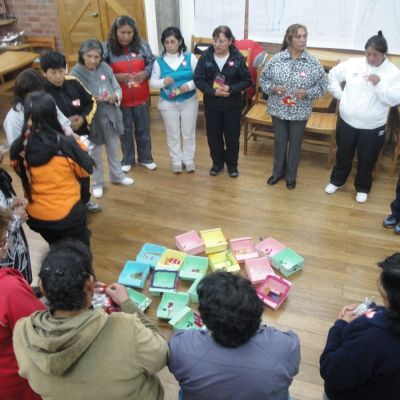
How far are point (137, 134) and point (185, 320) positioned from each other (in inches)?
81.6

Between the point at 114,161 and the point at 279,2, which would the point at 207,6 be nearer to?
the point at 279,2

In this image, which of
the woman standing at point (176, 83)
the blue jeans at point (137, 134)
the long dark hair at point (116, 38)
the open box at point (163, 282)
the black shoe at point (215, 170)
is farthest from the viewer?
the black shoe at point (215, 170)

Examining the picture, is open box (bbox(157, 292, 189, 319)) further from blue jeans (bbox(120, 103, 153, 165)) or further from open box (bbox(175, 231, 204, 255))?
blue jeans (bbox(120, 103, 153, 165))

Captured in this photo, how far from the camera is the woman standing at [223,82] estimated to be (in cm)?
338

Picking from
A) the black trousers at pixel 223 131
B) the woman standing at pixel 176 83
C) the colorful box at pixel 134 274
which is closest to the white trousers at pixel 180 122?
→ the woman standing at pixel 176 83

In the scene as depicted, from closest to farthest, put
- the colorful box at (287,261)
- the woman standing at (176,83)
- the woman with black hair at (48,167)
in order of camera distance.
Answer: the woman with black hair at (48,167) < the colorful box at (287,261) < the woman standing at (176,83)

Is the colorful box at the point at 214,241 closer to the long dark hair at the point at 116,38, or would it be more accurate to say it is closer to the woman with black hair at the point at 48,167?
the woman with black hair at the point at 48,167

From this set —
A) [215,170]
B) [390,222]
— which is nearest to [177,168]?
[215,170]

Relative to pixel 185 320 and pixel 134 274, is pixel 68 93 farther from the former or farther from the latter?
pixel 185 320

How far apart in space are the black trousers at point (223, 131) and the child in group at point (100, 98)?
31.3 inches

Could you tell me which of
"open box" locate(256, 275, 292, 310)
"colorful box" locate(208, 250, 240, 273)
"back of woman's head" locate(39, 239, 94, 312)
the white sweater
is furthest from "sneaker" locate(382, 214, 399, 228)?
"back of woman's head" locate(39, 239, 94, 312)

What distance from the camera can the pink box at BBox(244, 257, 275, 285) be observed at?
2768 millimetres

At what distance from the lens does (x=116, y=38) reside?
11.1 ft

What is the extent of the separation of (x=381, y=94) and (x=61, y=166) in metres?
2.32
